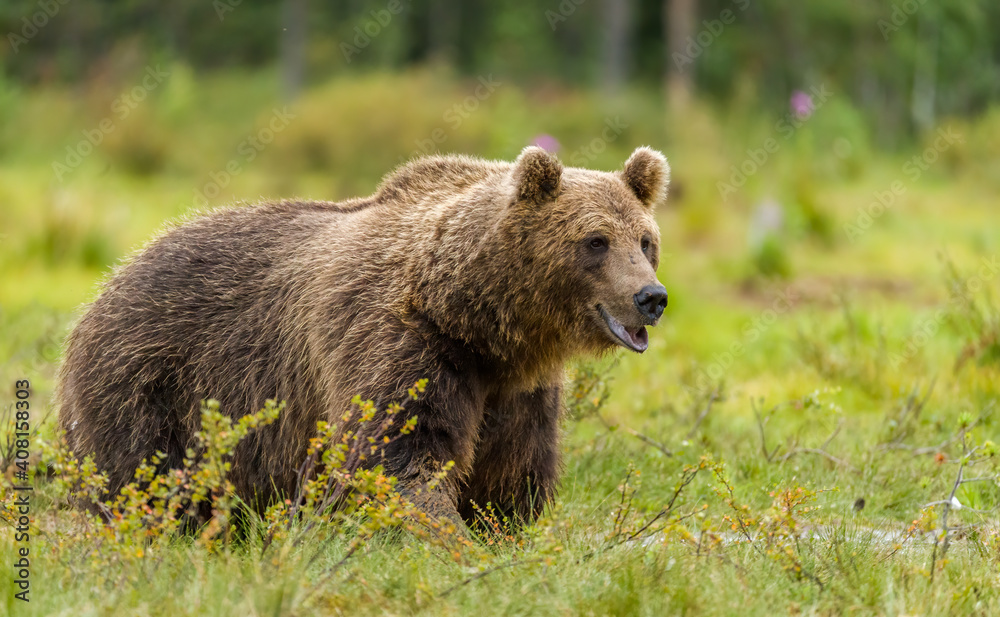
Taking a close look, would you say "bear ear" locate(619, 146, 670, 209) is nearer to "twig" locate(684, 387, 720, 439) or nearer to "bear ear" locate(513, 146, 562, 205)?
"bear ear" locate(513, 146, 562, 205)

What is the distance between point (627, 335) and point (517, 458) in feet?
2.91

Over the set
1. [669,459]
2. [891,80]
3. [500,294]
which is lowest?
[669,459]

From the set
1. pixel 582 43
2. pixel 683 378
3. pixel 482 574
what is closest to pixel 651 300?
pixel 482 574

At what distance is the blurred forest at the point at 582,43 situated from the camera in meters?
29.1

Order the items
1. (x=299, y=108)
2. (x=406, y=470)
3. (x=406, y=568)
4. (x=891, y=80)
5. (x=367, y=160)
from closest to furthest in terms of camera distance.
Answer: (x=406, y=568) → (x=406, y=470) → (x=367, y=160) → (x=299, y=108) → (x=891, y=80)

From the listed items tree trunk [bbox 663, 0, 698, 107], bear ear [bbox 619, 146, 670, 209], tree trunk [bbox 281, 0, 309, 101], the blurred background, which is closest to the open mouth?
bear ear [bbox 619, 146, 670, 209]

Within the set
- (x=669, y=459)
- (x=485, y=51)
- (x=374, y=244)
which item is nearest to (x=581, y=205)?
(x=374, y=244)

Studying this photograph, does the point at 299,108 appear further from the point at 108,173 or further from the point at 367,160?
the point at 108,173

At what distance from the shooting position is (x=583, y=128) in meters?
26.7

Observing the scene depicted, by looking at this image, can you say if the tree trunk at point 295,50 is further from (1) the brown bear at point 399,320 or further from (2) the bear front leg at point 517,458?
(2) the bear front leg at point 517,458

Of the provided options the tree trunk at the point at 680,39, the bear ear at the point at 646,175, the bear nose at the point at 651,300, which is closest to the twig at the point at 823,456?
the bear ear at the point at 646,175

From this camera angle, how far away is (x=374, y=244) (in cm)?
526

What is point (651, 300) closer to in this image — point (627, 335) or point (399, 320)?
point (627, 335)

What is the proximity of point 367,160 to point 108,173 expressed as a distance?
4.56 m
